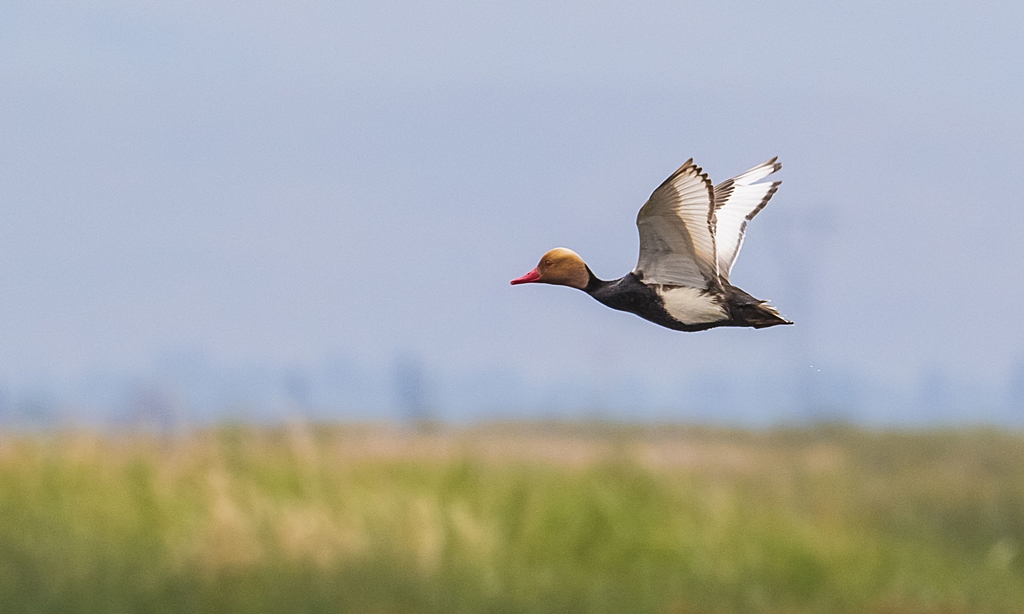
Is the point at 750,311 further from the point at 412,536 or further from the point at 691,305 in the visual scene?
the point at 412,536

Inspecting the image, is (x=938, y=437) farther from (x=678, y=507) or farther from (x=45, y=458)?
(x=45, y=458)

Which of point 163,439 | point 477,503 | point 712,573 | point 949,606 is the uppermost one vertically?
point 163,439

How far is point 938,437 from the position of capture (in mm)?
19578

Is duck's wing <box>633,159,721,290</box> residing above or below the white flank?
above

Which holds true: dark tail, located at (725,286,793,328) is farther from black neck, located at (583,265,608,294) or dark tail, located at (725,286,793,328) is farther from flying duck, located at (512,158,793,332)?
black neck, located at (583,265,608,294)

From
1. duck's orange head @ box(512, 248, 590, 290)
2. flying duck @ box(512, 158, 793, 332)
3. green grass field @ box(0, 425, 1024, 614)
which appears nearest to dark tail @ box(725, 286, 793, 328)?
flying duck @ box(512, 158, 793, 332)

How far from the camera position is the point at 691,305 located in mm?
3771

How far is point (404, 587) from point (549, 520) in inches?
59.6

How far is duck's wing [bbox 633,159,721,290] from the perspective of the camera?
3.81m

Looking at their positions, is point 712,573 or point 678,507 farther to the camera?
point 678,507

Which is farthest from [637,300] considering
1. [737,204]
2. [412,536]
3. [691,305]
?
[412,536]

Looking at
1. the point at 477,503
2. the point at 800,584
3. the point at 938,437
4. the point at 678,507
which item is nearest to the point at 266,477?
the point at 477,503

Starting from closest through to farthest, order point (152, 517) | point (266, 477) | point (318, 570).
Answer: point (318, 570)
point (152, 517)
point (266, 477)

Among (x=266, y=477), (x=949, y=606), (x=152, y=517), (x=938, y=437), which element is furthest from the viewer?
(x=938, y=437)
